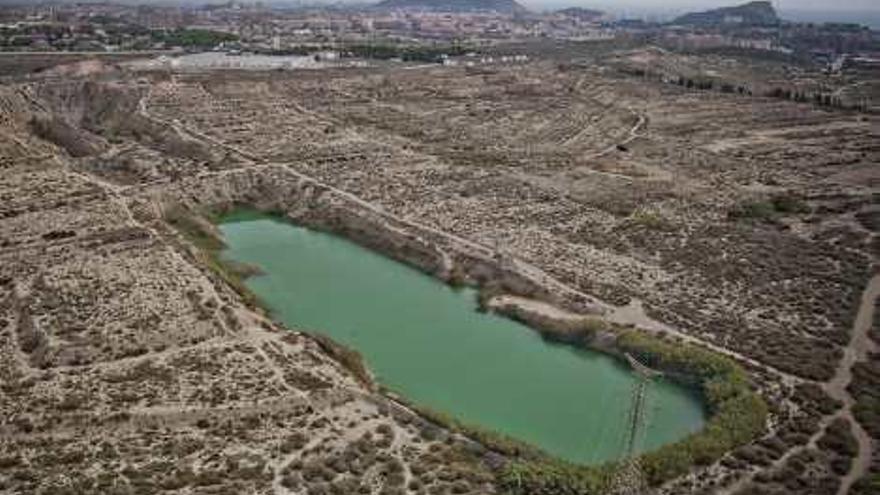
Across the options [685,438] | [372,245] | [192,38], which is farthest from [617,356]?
[192,38]

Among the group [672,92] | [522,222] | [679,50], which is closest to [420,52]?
[672,92]

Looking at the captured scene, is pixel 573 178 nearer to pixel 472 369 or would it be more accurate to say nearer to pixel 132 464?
pixel 472 369

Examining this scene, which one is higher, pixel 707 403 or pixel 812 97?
pixel 812 97

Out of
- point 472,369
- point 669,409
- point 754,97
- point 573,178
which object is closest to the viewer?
point 669,409

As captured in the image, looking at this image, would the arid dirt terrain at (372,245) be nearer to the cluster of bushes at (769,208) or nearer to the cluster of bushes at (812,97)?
the cluster of bushes at (769,208)

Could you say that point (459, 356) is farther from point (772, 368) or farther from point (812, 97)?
point (812, 97)
